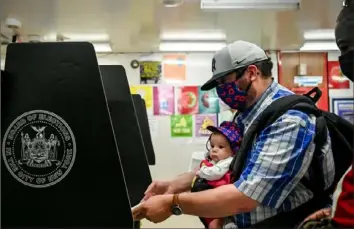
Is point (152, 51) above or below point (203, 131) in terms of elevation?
above

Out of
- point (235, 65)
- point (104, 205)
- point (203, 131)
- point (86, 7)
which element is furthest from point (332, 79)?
point (104, 205)

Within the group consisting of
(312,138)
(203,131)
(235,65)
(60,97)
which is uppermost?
(235,65)

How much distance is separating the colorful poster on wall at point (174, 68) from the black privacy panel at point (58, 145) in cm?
387

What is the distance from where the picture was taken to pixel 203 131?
503cm

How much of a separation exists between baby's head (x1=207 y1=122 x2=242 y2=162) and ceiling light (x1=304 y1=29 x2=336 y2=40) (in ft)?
9.19

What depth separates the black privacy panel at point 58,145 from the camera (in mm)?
1231

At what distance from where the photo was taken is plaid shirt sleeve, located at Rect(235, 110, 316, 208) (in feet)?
4.21

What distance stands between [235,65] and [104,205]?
73 centimetres

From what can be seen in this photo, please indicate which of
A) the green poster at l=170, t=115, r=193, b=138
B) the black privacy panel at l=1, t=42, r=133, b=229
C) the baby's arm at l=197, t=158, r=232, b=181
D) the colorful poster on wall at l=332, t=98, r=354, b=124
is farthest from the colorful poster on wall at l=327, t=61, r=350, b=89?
the black privacy panel at l=1, t=42, r=133, b=229

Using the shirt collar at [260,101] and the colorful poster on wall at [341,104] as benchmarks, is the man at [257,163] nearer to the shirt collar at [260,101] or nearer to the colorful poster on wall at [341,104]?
the shirt collar at [260,101]

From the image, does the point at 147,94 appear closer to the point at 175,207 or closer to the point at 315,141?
the point at 175,207

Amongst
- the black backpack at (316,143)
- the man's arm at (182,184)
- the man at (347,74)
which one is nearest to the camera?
the man at (347,74)

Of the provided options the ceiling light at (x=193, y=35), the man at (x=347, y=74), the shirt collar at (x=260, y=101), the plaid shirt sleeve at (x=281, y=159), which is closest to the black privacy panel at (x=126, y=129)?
the shirt collar at (x=260, y=101)

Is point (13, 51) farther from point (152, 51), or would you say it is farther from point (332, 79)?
point (332, 79)
